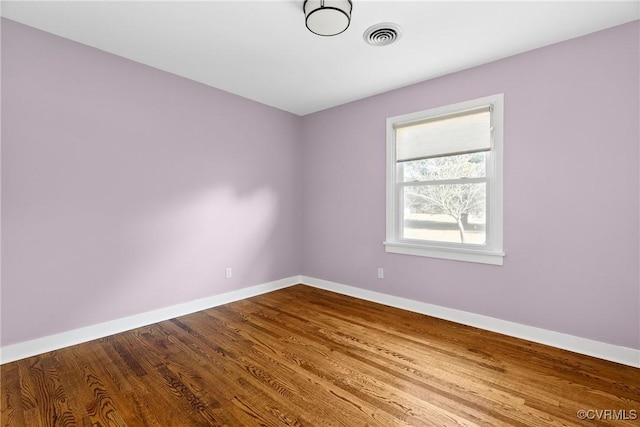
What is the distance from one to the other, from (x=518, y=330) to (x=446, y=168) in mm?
1723

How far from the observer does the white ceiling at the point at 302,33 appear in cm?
214

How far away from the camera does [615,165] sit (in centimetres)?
233

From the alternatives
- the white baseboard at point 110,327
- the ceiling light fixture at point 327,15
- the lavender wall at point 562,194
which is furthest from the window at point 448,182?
the white baseboard at point 110,327

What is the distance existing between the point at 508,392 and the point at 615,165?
1.93 meters

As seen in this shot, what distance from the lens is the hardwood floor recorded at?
171 centimetres

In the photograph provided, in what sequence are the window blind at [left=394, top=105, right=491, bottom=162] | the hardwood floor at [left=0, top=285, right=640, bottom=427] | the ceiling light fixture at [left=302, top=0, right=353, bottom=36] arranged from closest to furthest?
the hardwood floor at [left=0, top=285, right=640, bottom=427] < the ceiling light fixture at [left=302, top=0, right=353, bottom=36] < the window blind at [left=394, top=105, right=491, bottom=162]

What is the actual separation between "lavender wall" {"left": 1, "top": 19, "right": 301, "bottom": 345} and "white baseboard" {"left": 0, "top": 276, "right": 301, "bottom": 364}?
0.06m

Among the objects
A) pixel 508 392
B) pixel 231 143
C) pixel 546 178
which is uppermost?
pixel 231 143

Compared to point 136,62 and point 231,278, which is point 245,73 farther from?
point 231,278

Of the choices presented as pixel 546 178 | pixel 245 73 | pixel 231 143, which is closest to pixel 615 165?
pixel 546 178

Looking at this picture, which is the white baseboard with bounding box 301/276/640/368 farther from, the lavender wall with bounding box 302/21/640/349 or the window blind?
the window blind

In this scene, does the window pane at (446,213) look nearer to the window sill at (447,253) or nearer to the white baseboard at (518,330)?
the window sill at (447,253)

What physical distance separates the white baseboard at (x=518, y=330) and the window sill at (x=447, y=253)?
557mm

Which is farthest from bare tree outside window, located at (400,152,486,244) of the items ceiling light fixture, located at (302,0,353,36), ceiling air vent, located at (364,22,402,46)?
ceiling light fixture, located at (302,0,353,36)
